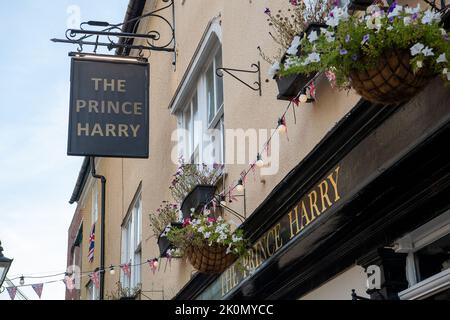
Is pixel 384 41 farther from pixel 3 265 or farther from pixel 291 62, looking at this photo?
pixel 3 265

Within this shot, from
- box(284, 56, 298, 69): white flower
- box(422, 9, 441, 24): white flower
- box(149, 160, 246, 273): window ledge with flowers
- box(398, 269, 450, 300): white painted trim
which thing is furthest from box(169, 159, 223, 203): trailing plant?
box(422, 9, 441, 24): white flower

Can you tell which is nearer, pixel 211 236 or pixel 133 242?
pixel 211 236

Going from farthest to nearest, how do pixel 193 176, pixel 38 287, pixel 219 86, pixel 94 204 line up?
1. pixel 94 204
2. pixel 38 287
3. pixel 219 86
4. pixel 193 176

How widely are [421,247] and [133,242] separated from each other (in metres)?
10.2

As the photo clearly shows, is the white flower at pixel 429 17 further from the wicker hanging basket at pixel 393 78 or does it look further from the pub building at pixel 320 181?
the pub building at pixel 320 181

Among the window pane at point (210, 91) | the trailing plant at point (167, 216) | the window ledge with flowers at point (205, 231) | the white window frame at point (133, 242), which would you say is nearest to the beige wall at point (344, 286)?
the window ledge with flowers at point (205, 231)

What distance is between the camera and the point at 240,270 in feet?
28.5

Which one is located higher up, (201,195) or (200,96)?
(200,96)

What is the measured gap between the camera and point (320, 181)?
6.96 m

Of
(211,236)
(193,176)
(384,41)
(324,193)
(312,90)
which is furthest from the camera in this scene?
(193,176)

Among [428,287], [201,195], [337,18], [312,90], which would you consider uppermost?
[201,195]

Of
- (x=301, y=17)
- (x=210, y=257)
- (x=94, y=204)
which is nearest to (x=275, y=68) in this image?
(x=301, y=17)

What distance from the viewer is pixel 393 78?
5.06 metres
